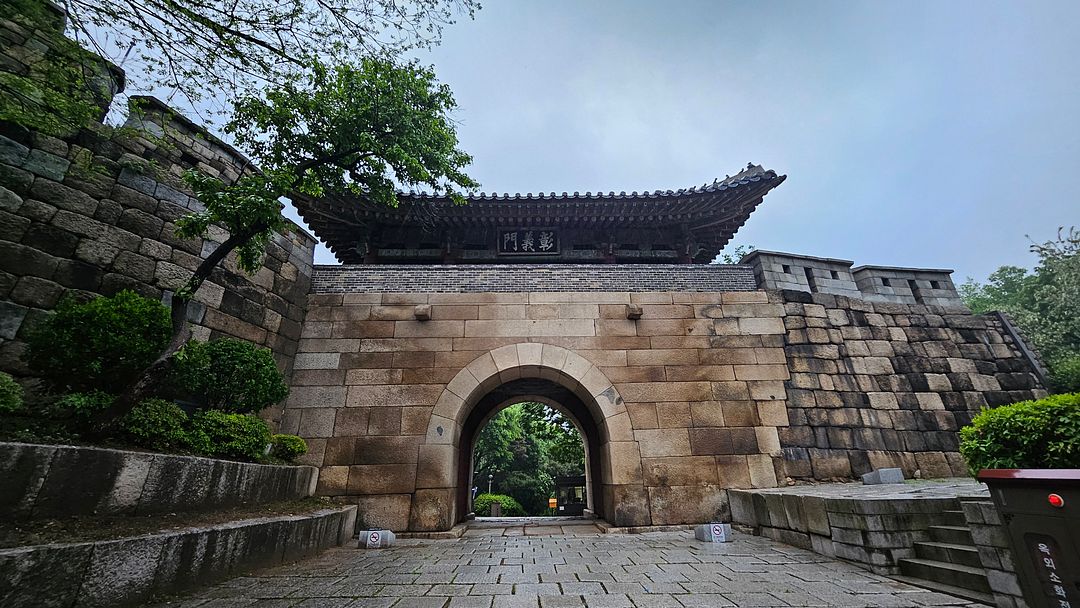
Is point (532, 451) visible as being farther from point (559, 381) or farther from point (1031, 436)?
point (1031, 436)

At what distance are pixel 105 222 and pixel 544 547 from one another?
647 centimetres

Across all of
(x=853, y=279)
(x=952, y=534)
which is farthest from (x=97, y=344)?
(x=853, y=279)

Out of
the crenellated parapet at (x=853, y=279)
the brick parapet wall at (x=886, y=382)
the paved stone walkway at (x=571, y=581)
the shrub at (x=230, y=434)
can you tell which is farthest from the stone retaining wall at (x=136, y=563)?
the crenellated parapet at (x=853, y=279)

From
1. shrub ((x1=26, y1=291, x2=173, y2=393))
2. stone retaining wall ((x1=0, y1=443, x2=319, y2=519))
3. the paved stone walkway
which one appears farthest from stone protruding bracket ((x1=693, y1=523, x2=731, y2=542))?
shrub ((x1=26, y1=291, x2=173, y2=393))

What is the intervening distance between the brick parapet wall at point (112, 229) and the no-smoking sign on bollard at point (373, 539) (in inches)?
116

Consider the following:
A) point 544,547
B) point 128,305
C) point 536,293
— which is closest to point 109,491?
point 128,305

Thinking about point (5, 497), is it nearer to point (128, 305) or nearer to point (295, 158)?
point (128, 305)

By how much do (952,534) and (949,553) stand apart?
27 cm

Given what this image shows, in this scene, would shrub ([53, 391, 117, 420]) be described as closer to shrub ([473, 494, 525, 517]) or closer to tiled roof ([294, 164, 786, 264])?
tiled roof ([294, 164, 786, 264])

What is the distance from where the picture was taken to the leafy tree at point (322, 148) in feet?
14.0

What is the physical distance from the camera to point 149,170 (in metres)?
5.17

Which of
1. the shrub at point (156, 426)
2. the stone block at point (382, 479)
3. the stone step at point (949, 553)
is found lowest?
the stone step at point (949, 553)

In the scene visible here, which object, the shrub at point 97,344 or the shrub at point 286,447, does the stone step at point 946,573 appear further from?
the shrub at point 97,344

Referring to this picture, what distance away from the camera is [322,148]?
537cm
